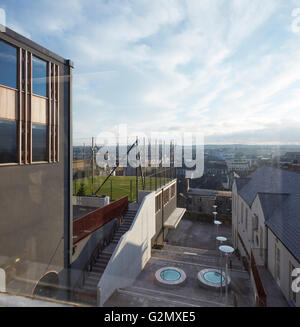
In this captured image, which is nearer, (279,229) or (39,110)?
(39,110)

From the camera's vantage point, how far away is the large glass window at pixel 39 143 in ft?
11.9

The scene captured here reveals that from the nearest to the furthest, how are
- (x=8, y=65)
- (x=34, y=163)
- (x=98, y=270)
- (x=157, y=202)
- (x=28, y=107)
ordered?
(x=8, y=65) → (x=28, y=107) → (x=34, y=163) → (x=98, y=270) → (x=157, y=202)

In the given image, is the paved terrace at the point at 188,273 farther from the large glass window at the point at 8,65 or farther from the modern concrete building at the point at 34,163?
the large glass window at the point at 8,65

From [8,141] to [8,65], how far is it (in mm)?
1116

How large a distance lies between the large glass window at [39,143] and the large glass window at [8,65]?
0.75 metres

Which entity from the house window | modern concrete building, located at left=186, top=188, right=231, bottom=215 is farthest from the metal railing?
modern concrete building, located at left=186, top=188, right=231, bottom=215

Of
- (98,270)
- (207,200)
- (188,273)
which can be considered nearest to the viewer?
(98,270)

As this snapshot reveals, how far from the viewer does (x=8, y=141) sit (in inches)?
125

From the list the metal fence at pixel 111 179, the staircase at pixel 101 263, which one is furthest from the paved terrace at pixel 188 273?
the metal fence at pixel 111 179

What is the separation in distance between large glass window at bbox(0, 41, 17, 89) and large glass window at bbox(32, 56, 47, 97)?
334mm

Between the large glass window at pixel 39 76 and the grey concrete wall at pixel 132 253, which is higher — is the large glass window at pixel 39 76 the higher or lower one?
the higher one

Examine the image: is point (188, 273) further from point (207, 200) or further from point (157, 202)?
point (207, 200)

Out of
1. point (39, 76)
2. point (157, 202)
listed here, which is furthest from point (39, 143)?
point (157, 202)

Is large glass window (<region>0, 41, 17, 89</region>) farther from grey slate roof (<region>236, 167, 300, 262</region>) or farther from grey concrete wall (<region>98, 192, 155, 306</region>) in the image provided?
grey slate roof (<region>236, 167, 300, 262</region>)
